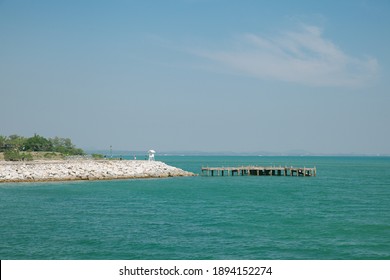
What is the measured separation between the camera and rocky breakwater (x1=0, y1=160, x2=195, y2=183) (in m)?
53.5

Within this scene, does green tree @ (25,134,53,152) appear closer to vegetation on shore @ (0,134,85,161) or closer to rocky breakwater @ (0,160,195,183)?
vegetation on shore @ (0,134,85,161)

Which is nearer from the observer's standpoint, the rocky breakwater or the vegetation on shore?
the rocky breakwater

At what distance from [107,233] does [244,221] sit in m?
8.30

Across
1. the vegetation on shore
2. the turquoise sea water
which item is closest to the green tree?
the vegetation on shore

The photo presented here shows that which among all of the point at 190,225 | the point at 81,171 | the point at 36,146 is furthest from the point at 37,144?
the point at 190,225

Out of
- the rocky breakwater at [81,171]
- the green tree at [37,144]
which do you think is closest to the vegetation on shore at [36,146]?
the green tree at [37,144]

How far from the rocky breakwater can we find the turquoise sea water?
967 cm

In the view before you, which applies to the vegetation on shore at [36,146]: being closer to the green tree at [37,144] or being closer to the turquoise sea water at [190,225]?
the green tree at [37,144]

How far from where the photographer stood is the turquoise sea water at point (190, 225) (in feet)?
66.7

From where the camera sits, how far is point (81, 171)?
57.7 meters

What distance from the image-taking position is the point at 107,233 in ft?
78.8

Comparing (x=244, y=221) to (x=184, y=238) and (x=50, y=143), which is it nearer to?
(x=184, y=238)

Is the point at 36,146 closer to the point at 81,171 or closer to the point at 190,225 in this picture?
the point at 81,171

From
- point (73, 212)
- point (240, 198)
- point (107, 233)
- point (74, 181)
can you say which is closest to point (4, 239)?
point (107, 233)
